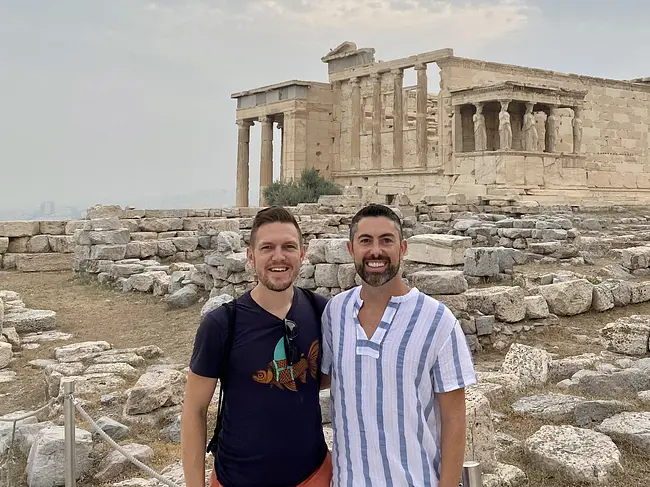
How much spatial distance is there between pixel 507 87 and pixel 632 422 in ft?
65.5

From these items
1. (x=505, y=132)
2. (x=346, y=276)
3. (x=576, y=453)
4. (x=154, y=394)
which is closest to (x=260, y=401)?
(x=576, y=453)

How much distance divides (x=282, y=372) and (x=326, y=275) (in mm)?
6073

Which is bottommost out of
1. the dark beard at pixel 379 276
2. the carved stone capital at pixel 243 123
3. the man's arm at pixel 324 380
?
the man's arm at pixel 324 380

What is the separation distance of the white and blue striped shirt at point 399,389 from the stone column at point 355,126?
26557mm

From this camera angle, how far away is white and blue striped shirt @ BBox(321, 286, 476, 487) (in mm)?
2154

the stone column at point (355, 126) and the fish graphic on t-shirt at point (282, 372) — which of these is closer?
the fish graphic on t-shirt at point (282, 372)

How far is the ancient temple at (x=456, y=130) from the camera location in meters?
23.6

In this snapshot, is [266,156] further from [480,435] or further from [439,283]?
[480,435]

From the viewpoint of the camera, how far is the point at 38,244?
15.1 m

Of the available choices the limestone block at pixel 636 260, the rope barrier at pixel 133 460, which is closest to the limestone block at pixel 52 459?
the rope barrier at pixel 133 460

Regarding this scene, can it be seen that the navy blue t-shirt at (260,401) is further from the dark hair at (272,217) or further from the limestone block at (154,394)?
the limestone block at (154,394)

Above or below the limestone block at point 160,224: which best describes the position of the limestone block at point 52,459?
below

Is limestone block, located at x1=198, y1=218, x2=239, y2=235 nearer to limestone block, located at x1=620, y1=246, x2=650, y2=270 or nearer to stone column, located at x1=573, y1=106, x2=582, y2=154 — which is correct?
limestone block, located at x1=620, y1=246, x2=650, y2=270

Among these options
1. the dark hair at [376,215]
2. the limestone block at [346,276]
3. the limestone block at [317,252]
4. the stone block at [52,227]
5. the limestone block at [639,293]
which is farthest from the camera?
the stone block at [52,227]
